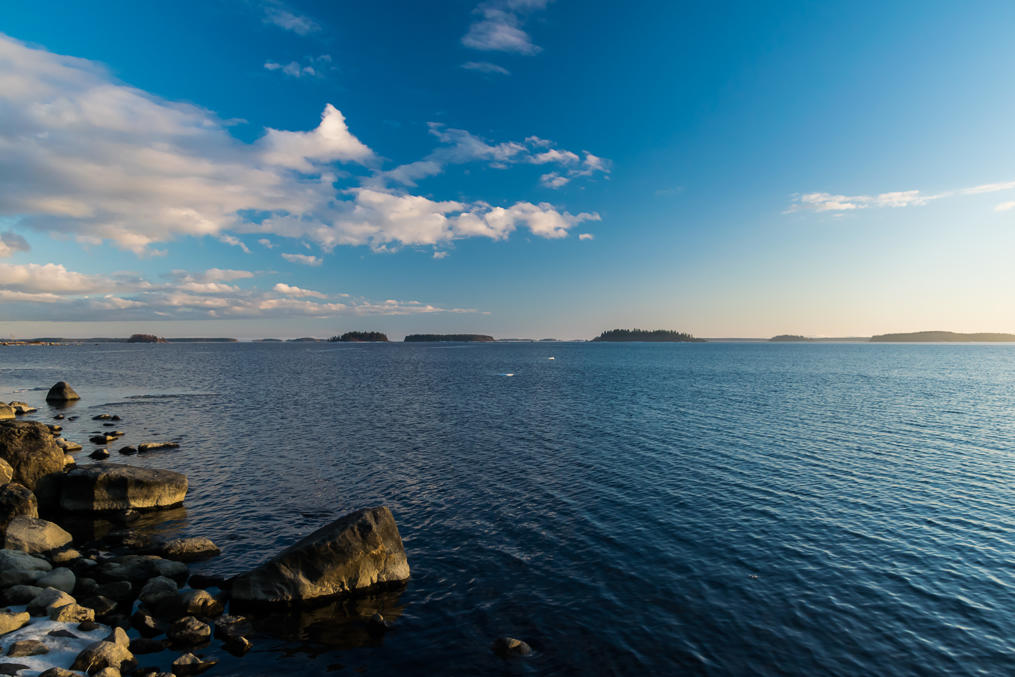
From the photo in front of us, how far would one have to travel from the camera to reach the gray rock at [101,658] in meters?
12.1

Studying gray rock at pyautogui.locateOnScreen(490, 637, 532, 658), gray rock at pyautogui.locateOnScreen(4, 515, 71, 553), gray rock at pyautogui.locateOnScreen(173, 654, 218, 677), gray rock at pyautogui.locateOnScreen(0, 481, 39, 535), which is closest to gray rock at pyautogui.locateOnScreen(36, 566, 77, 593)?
gray rock at pyautogui.locateOnScreen(4, 515, 71, 553)

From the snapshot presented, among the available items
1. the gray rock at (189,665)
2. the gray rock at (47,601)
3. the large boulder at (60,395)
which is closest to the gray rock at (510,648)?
the gray rock at (189,665)

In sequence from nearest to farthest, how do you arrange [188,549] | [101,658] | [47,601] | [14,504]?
[101,658], [47,601], [188,549], [14,504]

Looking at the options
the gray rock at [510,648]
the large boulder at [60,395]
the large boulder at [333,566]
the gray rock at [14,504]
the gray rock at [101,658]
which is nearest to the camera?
the gray rock at [101,658]

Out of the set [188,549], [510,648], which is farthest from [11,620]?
[510,648]

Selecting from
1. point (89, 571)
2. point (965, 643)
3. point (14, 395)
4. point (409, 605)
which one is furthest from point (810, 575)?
point (14, 395)

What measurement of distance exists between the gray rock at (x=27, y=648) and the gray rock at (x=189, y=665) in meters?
3.27

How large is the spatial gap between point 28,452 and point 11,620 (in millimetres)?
17708

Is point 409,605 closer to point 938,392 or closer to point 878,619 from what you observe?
point 878,619

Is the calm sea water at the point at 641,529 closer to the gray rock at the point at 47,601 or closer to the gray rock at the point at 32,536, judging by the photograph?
the gray rock at the point at 32,536

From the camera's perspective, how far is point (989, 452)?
3825cm

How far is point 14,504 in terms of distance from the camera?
2081 centimetres

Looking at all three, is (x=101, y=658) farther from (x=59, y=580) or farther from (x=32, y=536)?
(x=32, y=536)

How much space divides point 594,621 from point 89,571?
18.8 meters
